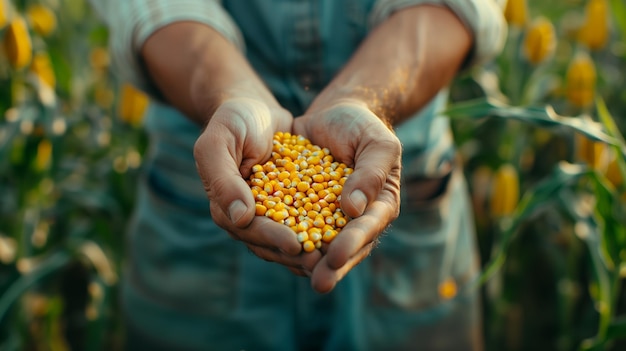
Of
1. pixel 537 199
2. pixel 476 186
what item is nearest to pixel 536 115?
pixel 537 199

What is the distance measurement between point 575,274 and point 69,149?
144 centimetres

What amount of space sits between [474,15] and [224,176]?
0.53 metres

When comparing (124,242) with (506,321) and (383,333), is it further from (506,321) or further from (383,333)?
(506,321)

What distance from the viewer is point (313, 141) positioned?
3.44ft

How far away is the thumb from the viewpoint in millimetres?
860

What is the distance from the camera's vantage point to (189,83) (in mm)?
1117

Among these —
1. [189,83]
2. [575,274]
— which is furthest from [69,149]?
[575,274]

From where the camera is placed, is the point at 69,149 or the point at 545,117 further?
the point at 69,149

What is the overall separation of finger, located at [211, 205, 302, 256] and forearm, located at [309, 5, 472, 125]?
0.23 metres

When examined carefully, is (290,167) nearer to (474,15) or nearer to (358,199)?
(358,199)

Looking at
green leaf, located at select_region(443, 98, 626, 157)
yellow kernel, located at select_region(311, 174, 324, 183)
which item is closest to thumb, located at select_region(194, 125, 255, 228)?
yellow kernel, located at select_region(311, 174, 324, 183)

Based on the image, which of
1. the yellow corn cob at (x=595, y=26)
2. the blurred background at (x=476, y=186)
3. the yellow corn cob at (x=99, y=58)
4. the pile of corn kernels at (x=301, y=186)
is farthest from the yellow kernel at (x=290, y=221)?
the yellow corn cob at (x=99, y=58)

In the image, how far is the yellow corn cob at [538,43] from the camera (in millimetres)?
1861

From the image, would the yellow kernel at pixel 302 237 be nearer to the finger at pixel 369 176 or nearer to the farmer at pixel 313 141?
the finger at pixel 369 176
